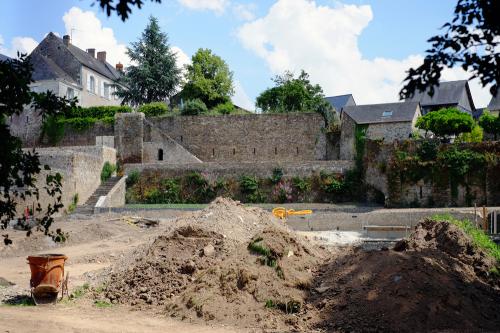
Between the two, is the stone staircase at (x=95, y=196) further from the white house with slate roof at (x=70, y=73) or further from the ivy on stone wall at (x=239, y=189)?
the white house with slate roof at (x=70, y=73)

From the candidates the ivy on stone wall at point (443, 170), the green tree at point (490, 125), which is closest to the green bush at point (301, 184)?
the ivy on stone wall at point (443, 170)

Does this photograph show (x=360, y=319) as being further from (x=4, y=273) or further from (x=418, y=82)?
(x=4, y=273)

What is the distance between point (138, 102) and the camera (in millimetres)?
41125

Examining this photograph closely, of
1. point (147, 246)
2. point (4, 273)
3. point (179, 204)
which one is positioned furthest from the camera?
point (179, 204)

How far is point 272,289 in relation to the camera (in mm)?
9695

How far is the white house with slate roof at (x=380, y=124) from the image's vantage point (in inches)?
1260

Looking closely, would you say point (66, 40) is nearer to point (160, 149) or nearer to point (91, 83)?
point (91, 83)

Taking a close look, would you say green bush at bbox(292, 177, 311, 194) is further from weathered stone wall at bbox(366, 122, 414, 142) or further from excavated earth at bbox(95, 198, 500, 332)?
excavated earth at bbox(95, 198, 500, 332)

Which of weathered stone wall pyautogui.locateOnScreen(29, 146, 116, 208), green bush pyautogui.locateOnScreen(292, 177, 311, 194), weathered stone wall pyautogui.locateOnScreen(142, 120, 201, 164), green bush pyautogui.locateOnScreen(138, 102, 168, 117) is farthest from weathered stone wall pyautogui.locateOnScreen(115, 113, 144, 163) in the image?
green bush pyautogui.locateOnScreen(292, 177, 311, 194)

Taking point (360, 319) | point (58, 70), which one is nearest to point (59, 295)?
point (360, 319)

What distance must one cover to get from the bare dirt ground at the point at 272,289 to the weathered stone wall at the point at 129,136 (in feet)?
66.2

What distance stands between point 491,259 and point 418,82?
8279mm

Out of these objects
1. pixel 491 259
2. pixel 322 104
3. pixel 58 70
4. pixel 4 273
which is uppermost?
pixel 58 70

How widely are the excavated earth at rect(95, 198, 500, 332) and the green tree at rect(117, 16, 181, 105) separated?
29377mm
